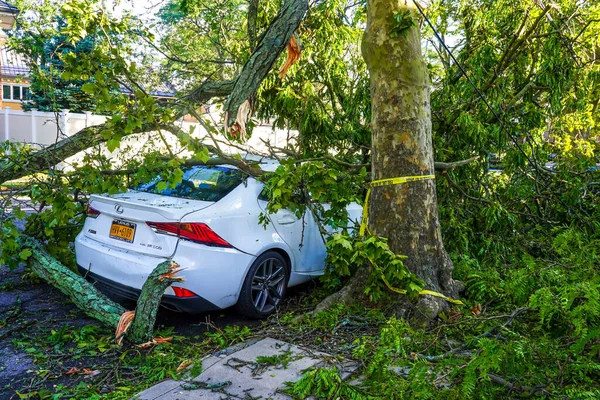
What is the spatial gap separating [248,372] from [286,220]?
201 cm

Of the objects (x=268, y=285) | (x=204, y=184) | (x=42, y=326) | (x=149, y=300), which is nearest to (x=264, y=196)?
(x=204, y=184)

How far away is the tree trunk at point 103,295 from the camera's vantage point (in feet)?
12.6

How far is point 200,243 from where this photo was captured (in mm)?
4180

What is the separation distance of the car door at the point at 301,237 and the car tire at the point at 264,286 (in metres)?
0.21

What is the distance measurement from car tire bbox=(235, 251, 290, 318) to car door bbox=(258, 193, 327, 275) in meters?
0.21

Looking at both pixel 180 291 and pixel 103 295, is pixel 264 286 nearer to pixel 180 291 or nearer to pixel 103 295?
pixel 180 291

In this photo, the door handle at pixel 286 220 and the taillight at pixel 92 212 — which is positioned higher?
the taillight at pixel 92 212

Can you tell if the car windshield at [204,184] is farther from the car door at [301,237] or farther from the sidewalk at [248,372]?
the sidewalk at [248,372]

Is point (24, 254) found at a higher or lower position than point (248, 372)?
higher

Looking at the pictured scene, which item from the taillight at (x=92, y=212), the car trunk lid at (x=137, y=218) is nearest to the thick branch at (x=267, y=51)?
the car trunk lid at (x=137, y=218)

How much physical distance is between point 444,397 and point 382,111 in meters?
2.80

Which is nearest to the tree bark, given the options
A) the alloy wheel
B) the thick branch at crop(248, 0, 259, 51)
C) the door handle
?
the alloy wheel

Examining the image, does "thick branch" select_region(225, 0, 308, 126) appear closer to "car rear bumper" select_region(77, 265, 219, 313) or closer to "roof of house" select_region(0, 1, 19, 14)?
"car rear bumper" select_region(77, 265, 219, 313)

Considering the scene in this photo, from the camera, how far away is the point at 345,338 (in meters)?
3.86
